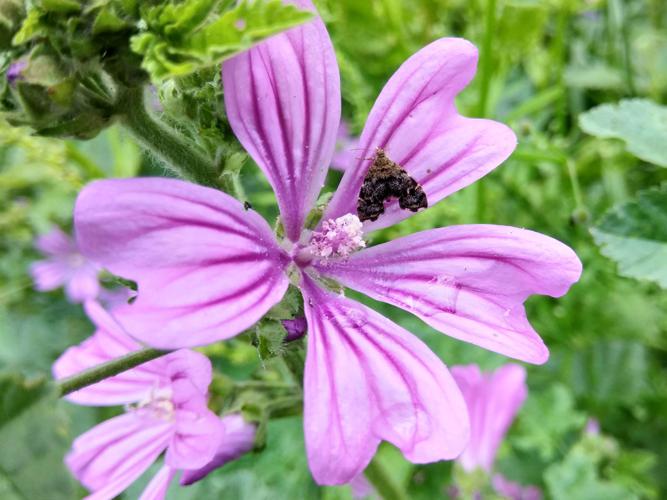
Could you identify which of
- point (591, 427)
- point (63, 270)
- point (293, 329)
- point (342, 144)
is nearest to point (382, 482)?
point (293, 329)

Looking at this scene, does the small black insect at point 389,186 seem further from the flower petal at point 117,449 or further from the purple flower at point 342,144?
the purple flower at point 342,144

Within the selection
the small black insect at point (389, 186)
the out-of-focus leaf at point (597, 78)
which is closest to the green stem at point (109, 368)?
the small black insect at point (389, 186)

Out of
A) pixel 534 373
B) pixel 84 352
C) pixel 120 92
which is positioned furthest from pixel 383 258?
pixel 534 373

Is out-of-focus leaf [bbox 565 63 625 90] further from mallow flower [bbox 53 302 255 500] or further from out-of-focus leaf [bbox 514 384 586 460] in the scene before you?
mallow flower [bbox 53 302 255 500]

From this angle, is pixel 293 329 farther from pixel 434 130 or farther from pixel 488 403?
pixel 488 403

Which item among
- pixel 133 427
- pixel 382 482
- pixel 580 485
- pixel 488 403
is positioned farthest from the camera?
pixel 488 403

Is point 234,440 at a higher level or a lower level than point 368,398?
lower
